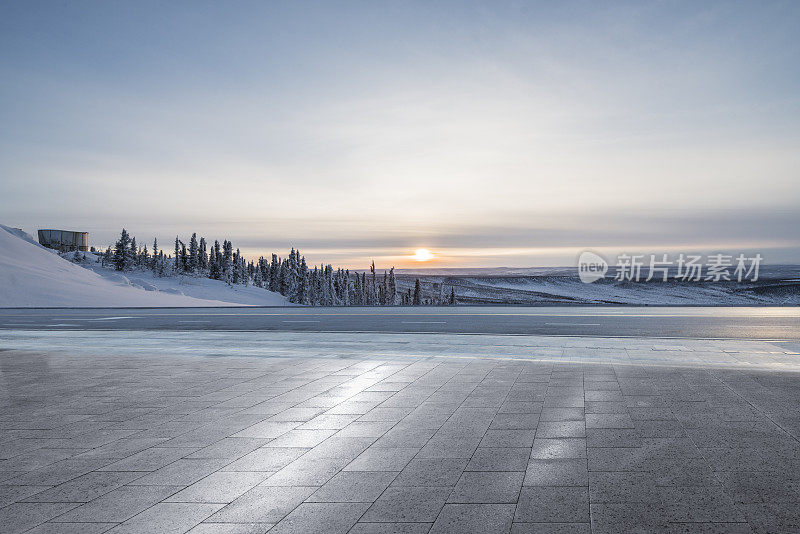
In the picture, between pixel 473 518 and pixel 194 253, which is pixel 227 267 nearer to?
pixel 194 253

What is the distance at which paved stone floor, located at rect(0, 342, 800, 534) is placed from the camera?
404cm

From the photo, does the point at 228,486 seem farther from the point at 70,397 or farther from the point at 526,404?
the point at 70,397

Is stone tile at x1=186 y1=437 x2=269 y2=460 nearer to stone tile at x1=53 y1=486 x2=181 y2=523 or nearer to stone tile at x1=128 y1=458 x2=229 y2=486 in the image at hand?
stone tile at x1=128 y1=458 x2=229 y2=486

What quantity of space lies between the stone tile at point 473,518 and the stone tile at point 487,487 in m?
0.11

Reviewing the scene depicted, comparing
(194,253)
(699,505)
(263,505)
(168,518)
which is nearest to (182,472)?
(168,518)

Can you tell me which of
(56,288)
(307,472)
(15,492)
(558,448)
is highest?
(558,448)

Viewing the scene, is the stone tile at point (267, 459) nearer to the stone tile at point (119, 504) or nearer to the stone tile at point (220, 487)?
the stone tile at point (220, 487)

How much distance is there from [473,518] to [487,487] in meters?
0.61

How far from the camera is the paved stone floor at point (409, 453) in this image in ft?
13.3

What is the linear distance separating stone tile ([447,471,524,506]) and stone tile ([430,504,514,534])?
0.11 meters

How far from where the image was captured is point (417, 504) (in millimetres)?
4250

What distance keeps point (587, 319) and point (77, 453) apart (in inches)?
734

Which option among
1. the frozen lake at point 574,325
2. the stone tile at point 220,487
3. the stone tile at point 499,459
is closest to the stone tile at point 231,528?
the stone tile at point 220,487

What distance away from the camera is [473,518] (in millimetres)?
3979
